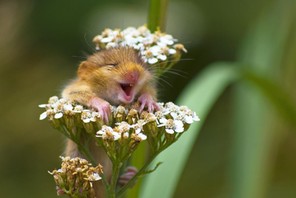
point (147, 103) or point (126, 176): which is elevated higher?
point (147, 103)

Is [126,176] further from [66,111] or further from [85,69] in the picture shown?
[85,69]

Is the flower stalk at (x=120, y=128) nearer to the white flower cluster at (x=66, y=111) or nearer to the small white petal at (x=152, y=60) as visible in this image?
the white flower cluster at (x=66, y=111)

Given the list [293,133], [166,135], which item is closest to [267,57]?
[293,133]

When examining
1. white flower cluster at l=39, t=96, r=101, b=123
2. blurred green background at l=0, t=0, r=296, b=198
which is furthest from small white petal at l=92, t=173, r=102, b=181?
blurred green background at l=0, t=0, r=296, b=198

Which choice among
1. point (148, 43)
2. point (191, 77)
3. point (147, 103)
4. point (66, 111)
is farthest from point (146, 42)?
point (191, 77)

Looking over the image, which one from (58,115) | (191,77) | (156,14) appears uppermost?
(156,14)

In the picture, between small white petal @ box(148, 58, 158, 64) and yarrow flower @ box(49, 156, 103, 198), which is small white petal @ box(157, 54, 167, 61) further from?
yarrow flower @ box(49, 156, 103, 198)

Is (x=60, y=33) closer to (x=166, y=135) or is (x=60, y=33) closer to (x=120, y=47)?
(x=120, y=47)
